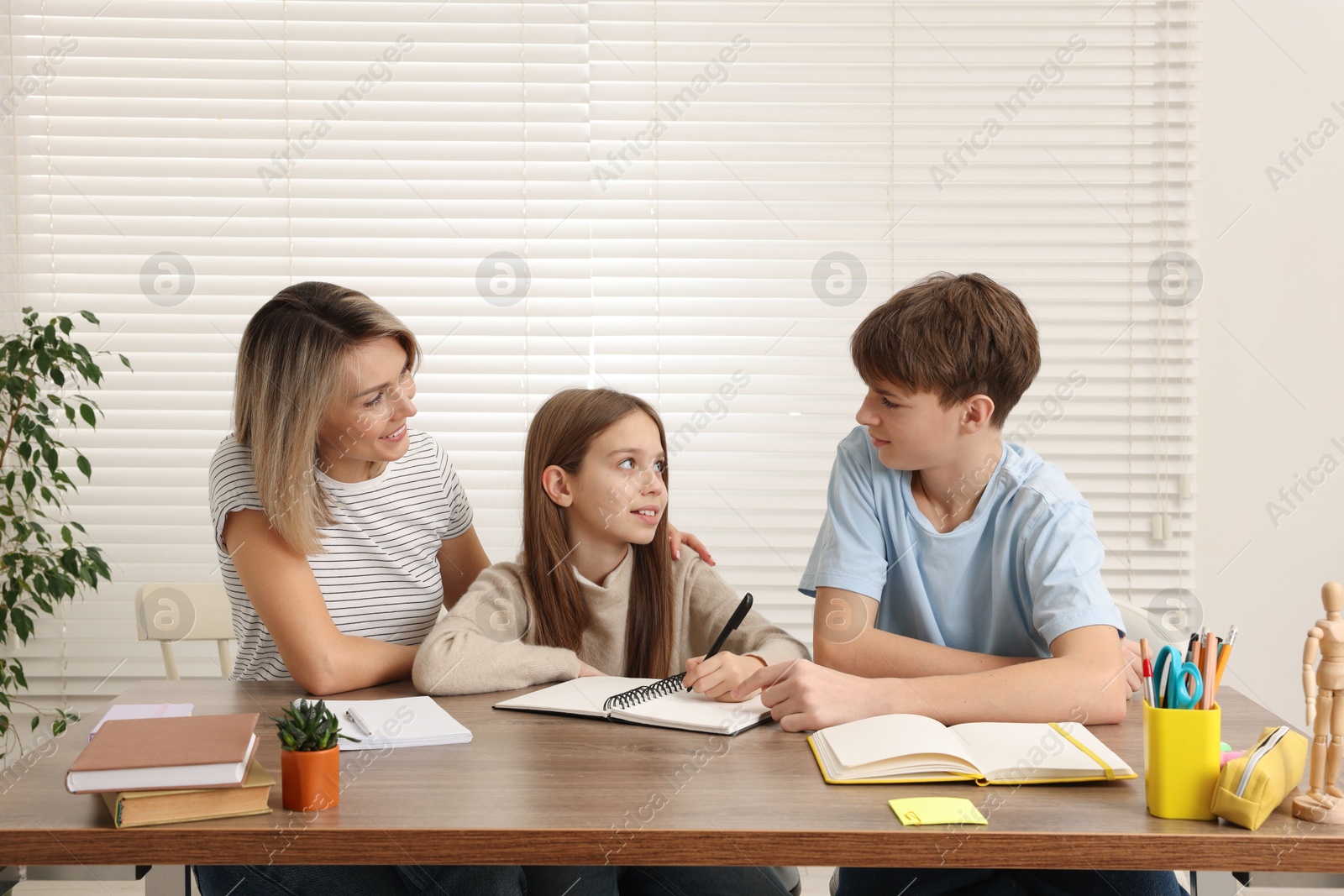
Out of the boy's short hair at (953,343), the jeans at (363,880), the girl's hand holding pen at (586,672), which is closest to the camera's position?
the jeans at (363,880)

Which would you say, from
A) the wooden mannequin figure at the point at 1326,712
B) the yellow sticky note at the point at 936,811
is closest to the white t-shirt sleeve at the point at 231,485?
the yellow sticky note at the point at 936,811

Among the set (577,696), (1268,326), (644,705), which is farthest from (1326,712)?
(1268,326)

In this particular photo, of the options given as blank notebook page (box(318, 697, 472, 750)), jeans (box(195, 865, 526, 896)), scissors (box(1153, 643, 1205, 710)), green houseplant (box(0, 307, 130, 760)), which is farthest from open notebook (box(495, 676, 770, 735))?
green houseplant (box(0, 307, 130, 760))

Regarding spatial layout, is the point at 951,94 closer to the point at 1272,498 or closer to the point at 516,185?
the point at 516,185

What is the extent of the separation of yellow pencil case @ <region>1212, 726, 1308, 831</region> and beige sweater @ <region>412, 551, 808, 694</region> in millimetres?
670

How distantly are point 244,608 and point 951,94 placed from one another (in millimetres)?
2225

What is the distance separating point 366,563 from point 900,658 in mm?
908

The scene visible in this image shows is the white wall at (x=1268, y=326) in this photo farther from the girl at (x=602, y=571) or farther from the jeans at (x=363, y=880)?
the jeans at (x=363, y=880)

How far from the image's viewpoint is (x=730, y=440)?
285 centimetres

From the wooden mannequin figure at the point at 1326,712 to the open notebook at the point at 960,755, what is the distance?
0.17 metres

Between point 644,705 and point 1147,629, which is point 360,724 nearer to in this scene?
point 644,705

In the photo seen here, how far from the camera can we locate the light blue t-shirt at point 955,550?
1.48 m

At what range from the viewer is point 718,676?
1.39m

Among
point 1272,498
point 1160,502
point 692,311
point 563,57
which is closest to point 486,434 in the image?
point 692,311
